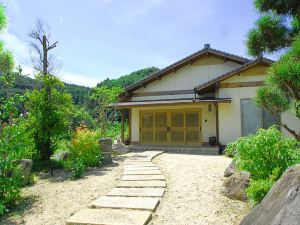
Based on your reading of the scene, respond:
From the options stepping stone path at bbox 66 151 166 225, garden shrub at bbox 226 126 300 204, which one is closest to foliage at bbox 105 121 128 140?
stepping stone path at bbox 66 151 166 225

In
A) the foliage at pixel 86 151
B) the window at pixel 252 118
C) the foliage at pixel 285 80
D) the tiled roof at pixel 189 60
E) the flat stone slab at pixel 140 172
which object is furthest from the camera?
the tiled roof at pixel 189 60

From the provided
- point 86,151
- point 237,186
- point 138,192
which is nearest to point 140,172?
point 138,192

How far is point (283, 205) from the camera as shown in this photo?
2.61 meters

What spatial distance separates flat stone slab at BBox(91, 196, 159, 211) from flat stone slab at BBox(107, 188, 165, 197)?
0.22m

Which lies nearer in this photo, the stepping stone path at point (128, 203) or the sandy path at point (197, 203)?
the stepping stone path at point (128, 203)

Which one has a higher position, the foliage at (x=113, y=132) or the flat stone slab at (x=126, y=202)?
the foliage at (x=113, y=132)

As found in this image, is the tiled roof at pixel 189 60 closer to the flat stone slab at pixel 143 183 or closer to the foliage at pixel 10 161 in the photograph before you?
the flat stone slab at pixel 143 183

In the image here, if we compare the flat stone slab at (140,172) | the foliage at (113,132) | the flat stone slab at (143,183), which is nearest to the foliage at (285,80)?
the flat stone slab at (143,183)

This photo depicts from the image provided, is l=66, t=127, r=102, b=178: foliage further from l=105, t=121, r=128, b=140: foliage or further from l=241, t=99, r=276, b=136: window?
l=241, t=99, r=276, b=136: window

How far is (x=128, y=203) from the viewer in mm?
5438

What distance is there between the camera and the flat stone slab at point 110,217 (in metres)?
4.52

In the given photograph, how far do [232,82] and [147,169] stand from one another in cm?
726

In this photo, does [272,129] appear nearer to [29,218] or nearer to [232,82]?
[29,218]

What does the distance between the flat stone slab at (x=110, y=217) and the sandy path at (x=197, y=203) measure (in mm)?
219
